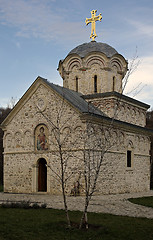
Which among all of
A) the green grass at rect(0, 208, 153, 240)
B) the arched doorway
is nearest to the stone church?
the arched doorway

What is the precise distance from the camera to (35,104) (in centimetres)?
1969

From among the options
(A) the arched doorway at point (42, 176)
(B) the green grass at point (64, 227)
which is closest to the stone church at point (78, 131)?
(A) the arched doorway at point (42, 176)

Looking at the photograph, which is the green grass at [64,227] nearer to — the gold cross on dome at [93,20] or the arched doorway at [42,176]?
the arched doorway at [42,176]

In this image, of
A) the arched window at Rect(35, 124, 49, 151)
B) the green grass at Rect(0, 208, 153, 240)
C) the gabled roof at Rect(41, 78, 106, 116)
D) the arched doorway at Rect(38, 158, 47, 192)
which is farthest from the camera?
the arched doorway at Rect(38, 158, 47, 192)

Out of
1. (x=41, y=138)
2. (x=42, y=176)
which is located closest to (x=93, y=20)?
(x=41, y=138)

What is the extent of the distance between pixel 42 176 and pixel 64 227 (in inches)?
443

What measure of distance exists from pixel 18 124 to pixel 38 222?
11.7m

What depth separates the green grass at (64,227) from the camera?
7.58 meters

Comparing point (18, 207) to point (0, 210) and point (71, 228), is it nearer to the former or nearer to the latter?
point (0, 210)

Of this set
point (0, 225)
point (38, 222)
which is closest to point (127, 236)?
point (38, 222)

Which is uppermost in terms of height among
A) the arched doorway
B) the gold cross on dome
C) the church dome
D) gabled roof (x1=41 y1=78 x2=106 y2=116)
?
the gold cross on dome

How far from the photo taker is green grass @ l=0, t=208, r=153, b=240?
7.58m

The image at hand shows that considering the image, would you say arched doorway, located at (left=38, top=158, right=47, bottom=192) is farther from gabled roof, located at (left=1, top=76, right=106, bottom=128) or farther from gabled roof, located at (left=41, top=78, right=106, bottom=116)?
gabled roof, located at (left=41, top=78, right=106, bottom=116)

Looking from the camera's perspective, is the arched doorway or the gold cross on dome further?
the gold cross on dome
